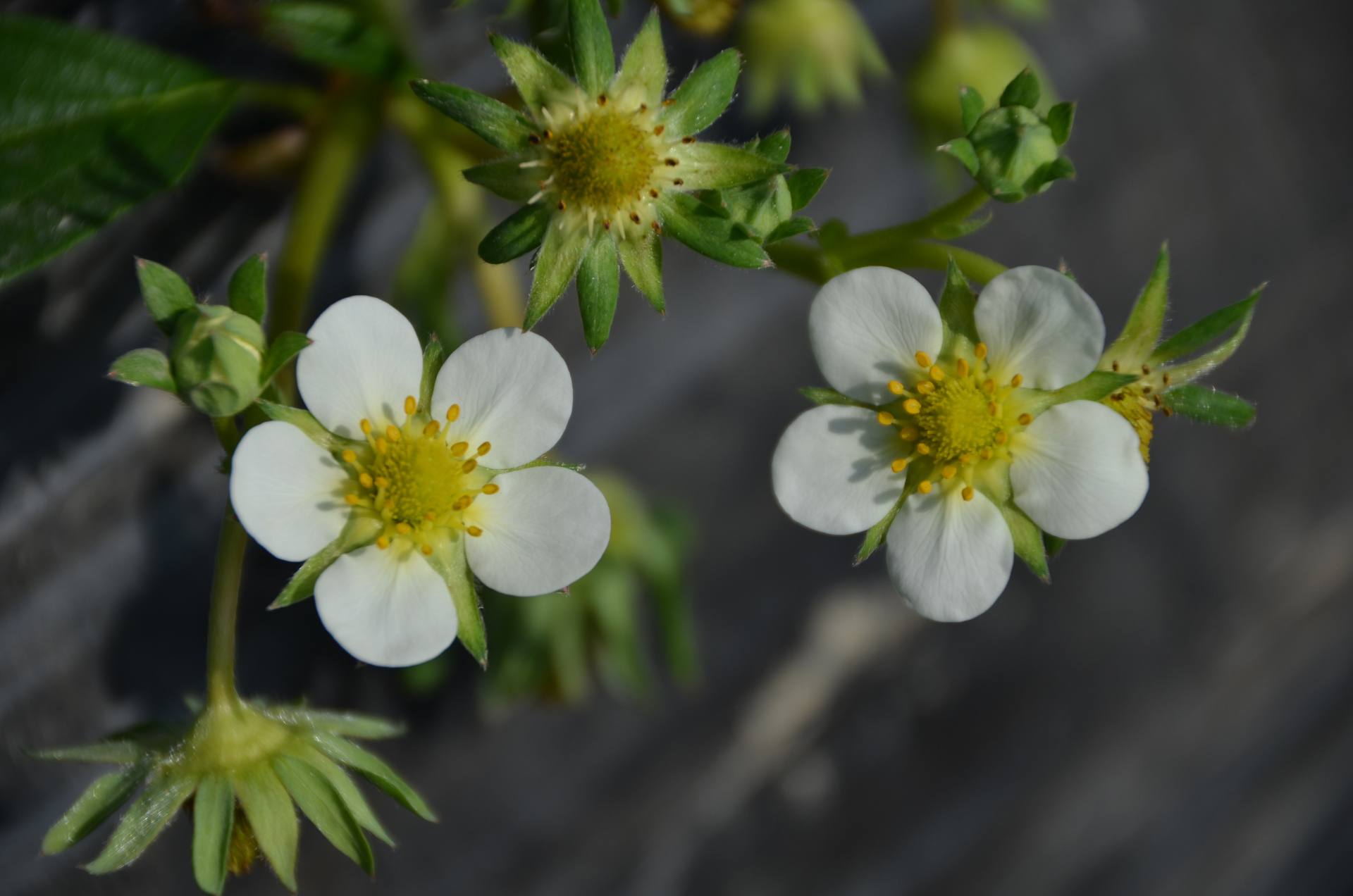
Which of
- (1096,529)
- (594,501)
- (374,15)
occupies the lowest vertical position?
(1096,529)

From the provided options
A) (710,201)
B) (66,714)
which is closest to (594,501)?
(710,201)

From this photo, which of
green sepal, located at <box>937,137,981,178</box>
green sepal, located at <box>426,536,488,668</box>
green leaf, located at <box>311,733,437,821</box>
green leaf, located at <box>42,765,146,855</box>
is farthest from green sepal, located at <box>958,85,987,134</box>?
green leaf, located at <box>42,765,146,855</box>

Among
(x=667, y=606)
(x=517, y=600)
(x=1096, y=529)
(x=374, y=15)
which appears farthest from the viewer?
(x=667, y=606)

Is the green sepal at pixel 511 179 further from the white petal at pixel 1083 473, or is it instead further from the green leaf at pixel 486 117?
the white petal at pixel 1083 473

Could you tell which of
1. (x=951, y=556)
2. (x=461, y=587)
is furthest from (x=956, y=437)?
(x=461, y=587)

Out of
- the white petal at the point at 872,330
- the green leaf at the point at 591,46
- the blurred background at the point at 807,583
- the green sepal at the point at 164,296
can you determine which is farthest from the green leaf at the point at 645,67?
the blurred background at the point at 807,583

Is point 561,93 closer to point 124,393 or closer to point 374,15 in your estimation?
point 374,15
